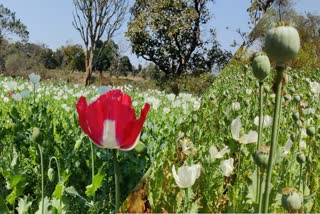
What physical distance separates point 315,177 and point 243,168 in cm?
18

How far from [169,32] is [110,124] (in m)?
21.5

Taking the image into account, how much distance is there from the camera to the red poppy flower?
2.08 feet

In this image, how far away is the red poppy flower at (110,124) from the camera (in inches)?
24.9

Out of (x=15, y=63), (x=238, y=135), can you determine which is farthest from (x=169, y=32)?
(x=238, y=135)

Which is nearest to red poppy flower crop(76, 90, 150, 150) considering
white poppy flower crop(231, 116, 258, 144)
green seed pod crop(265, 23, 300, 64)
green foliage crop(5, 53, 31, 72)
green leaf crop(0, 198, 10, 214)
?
green seed pod crop(265, 23, 300, 64)

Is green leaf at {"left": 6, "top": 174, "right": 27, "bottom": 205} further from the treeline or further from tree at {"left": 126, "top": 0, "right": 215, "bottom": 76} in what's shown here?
the treeline

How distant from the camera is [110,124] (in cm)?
64

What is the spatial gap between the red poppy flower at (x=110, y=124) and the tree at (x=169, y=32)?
69.3ft

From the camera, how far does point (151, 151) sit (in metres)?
3.03

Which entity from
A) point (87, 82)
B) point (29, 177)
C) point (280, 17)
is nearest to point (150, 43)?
point (87, 82)

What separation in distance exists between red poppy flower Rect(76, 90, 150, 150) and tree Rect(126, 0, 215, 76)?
21.1 m

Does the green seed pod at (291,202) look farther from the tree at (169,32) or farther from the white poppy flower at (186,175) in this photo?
the tree at (169,32)

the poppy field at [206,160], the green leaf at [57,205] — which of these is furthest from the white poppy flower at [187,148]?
the green leaf at [57,205]

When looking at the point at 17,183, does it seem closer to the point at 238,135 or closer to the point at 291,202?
the point at 238,135
